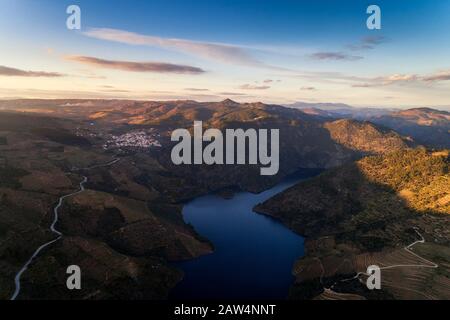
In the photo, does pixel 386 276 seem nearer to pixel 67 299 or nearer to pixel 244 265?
pixel 244 265

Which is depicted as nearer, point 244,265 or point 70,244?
point 70,244

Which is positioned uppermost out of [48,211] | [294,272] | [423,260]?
[48,211]

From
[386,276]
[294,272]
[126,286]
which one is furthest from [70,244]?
[386,276]

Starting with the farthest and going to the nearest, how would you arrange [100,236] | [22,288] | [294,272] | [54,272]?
[100,236] → [294,272] → [54,272] → [22,288]

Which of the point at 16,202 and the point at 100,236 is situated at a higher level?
the point at 16,202

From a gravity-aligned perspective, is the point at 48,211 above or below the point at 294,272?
above
